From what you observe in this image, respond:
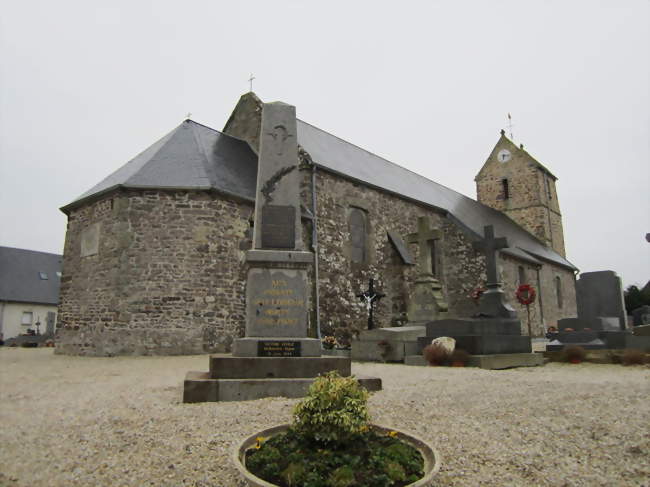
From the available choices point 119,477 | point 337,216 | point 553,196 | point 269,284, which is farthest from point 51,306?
point 553,196

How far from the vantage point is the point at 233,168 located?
47.5 feet

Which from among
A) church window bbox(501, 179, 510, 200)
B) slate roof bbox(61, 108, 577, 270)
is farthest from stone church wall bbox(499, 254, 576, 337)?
church window bbox(501, 179, 510, 200)

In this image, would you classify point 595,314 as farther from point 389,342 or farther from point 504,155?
point 504,155

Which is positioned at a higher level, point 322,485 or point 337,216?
point 337,216

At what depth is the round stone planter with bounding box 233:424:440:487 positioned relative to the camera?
2.44 m

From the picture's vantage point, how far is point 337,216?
1506 centimetres

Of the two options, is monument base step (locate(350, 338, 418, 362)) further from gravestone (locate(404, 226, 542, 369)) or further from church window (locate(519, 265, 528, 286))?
church window (locate(519, 265, 528, 286))

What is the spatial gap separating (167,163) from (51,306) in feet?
70.3

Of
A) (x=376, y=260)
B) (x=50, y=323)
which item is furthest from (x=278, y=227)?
(x=50, y=323)

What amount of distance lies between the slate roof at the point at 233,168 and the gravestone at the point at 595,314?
7.33 metres

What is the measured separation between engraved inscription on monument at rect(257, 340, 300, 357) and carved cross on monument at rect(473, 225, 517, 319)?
6.14 meters

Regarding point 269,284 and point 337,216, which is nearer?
point 269,284

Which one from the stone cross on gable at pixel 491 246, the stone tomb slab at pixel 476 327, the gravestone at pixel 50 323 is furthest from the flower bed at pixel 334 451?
the gravestone at pixel 50 323

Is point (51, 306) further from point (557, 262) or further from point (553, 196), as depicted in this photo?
point (553, 196)
